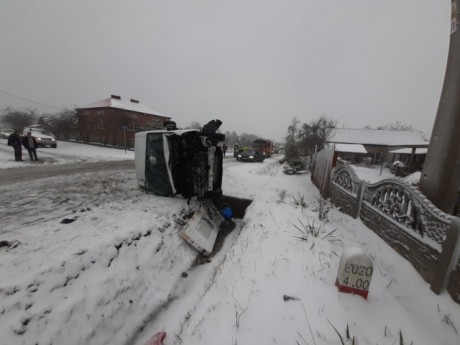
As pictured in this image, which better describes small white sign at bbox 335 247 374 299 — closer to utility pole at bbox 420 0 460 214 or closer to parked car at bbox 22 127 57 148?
utility pole at bbox 420 0 460 214

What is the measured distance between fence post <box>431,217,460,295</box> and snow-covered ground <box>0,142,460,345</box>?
0.43 feet

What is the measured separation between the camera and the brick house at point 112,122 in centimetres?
2419

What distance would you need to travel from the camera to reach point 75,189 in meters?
5.82

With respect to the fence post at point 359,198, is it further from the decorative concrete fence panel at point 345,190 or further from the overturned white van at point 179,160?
the overturned white van at point 179,160

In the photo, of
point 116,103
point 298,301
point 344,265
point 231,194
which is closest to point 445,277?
point 344,265

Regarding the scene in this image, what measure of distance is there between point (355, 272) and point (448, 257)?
1155 millimetres

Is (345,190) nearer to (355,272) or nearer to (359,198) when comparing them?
(359,198)

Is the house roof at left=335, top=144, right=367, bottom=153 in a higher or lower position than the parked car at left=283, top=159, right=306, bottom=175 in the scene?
higher

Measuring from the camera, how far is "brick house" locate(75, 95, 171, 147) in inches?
952

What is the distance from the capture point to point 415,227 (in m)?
3.04

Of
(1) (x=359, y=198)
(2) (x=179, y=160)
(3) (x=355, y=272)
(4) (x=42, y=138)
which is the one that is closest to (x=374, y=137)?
(1) (x=359, y=198)

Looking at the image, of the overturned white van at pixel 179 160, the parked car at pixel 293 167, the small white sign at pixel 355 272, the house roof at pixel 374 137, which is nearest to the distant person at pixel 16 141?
the overturned white van at pixel 179 160

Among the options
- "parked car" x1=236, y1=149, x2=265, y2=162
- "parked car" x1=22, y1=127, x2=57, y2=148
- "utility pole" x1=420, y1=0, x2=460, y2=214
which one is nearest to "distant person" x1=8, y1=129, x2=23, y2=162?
"parked car" x1=22, y1=127, x2=57, y2=148

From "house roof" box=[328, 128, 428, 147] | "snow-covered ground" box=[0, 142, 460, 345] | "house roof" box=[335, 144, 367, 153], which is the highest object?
"house roof" box=[328, 128, 428, 147]
